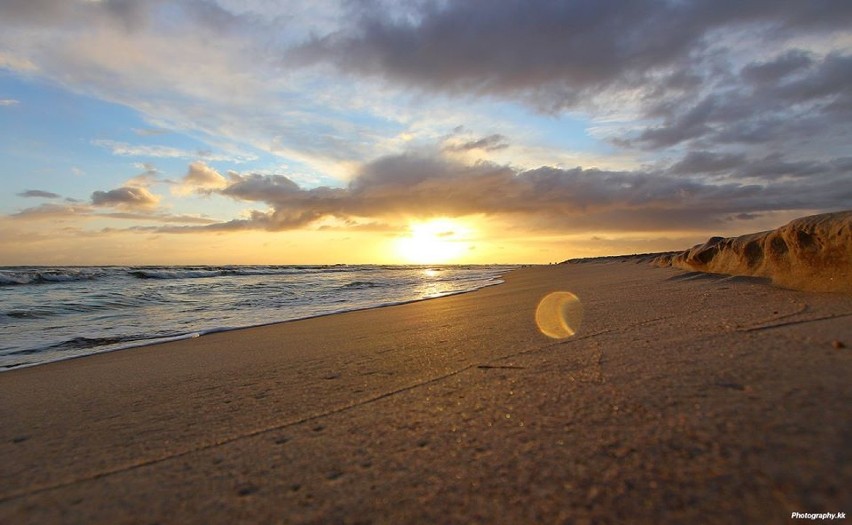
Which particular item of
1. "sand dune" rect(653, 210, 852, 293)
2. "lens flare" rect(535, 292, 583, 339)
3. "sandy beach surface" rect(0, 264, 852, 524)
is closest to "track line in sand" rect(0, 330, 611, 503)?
"sandy beach surface" rect(0, 264, 852, 524)

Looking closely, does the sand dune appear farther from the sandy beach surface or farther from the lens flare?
the lens flare

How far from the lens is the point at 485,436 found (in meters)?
1.63

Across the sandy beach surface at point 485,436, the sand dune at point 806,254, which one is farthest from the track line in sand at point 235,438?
the sand dune at point 806,254

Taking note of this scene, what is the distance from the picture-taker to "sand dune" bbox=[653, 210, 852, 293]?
12.5 feet

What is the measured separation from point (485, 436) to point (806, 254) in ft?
14.6

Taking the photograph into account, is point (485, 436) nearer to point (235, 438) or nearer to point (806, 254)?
point (235, 438)

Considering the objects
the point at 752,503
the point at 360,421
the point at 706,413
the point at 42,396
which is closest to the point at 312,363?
the point at 360,421

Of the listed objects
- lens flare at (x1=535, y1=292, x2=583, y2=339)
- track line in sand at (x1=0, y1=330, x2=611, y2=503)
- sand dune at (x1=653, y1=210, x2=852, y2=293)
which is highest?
sand dune at (x1=653, y1=210, x2=852, y2=293)

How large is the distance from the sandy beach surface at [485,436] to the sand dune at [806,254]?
0.85 metres

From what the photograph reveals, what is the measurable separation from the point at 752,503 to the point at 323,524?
43.6 inches

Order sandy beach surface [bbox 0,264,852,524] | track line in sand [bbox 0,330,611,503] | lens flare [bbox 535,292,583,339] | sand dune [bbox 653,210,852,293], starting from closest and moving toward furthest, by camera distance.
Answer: sandy beach surface [bbox 0,264,852,524] → track line in sand [bbox 0,330,611,503] → lens flare [bbox 535,292,583,339] → sand dune [bbox 653,210,852,293]

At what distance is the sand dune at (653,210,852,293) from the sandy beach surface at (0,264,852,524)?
851mm


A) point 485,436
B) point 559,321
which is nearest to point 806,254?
point 559,321

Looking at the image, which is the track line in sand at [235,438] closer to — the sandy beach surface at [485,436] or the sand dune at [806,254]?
the sandy beach surface at [485,436]
